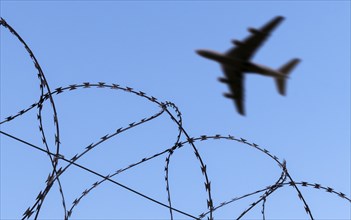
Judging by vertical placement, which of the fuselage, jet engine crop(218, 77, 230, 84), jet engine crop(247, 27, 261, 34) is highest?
jet engine crop(247, 27, 261, 34)

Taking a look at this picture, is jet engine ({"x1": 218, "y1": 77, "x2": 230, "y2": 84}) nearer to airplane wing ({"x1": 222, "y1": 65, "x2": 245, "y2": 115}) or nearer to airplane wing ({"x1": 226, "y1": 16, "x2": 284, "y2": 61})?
airplane wing ({"x1": 222, "y1": 65, "x2": 245, "y2": 115})

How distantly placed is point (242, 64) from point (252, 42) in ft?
0.32

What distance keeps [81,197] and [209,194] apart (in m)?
2.27

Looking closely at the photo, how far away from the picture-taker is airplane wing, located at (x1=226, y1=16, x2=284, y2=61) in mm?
1448

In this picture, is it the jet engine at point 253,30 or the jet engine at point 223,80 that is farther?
the jet engine at point 223,80

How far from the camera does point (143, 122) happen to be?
9516mm

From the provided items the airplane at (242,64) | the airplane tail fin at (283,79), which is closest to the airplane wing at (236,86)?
the airplane at (242,64)

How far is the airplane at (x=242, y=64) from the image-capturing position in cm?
145

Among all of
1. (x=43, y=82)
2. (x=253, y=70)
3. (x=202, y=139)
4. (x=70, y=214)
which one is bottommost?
(x=253, y=70)

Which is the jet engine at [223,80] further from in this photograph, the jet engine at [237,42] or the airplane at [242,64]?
the jet engine at [237,42]

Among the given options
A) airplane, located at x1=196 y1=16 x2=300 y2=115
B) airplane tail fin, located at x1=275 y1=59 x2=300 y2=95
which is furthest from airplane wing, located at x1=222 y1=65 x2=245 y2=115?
airplane tail fin, located at x1=275 y1=59 x2=300 y2=95

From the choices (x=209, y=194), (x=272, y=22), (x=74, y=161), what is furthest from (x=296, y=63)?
(x=209, y=194)

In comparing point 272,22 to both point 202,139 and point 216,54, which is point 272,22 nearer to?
point 216,54

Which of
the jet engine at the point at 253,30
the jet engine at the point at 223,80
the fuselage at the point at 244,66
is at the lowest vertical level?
the fuselage at the point at 244,66
